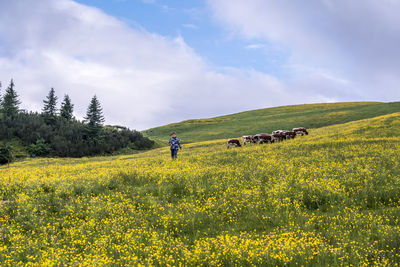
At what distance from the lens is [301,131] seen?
31.5 meters

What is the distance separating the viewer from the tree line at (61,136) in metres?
38.9

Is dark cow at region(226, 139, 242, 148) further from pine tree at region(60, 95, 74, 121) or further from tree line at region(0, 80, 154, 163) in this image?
pine tree at region(60, 95, 74, 121)

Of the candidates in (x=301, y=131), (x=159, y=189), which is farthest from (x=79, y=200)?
(x=301, y=131)

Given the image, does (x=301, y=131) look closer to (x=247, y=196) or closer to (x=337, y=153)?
(x=337, y=153)

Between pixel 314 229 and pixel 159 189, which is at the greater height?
pixel 159 189

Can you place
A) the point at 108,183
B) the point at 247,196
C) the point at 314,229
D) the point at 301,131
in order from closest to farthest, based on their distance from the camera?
the point at 314,229 < the point at 247,196 < the point at 108,183 < the point at 301,131

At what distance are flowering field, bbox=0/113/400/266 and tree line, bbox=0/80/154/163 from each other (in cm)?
2807

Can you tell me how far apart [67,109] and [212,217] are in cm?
5945

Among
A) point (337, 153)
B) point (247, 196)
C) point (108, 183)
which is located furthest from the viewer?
point (337, 153)

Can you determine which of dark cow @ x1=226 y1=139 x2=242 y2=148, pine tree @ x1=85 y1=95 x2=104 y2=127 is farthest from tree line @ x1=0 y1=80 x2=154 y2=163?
dark cow @ x1=226 y1=139 x2=242 y2=148

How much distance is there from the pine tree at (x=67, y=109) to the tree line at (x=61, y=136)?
20 centimetres

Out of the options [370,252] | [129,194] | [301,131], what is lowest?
[370,252]

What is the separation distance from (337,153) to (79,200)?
46.9 feet

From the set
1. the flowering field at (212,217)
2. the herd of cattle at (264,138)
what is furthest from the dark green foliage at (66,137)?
the flowering field at (212,217)
